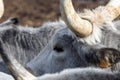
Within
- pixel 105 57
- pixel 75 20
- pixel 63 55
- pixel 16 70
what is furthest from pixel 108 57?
pixel 16 70

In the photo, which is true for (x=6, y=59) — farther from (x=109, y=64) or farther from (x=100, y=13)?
(x=100, y=13)

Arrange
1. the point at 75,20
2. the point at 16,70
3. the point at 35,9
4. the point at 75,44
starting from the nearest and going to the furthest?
1. the point at 16,70
2. the point at 75,20
3. the point at 75,44
4. the point at 35,9

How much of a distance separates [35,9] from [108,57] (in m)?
13.7

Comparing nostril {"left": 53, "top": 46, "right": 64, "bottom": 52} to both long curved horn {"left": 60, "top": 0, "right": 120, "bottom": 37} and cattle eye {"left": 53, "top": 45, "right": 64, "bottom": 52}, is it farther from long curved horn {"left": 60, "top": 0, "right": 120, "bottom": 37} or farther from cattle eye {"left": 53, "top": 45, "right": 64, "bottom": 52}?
long curved horn {"left": 60, "top": 0, "right": 120, "bottom": 37}

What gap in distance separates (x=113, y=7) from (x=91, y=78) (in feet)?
8.16

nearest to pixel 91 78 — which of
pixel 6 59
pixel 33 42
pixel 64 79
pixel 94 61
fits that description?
pixel 64 79

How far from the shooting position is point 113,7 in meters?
8.53

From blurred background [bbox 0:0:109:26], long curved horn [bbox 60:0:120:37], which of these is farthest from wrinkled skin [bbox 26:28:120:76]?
blurred background [bbox 0:0:109:26]

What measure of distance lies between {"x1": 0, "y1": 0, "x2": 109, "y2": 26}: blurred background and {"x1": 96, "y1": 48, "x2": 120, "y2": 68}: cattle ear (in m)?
11.2

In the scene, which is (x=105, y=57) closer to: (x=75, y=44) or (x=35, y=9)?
(x=75, y=44)

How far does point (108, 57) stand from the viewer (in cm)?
756

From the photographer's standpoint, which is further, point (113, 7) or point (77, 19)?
point (113, 7)

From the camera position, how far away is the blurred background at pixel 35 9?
761 inches

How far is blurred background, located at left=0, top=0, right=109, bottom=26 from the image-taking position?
761 inches
